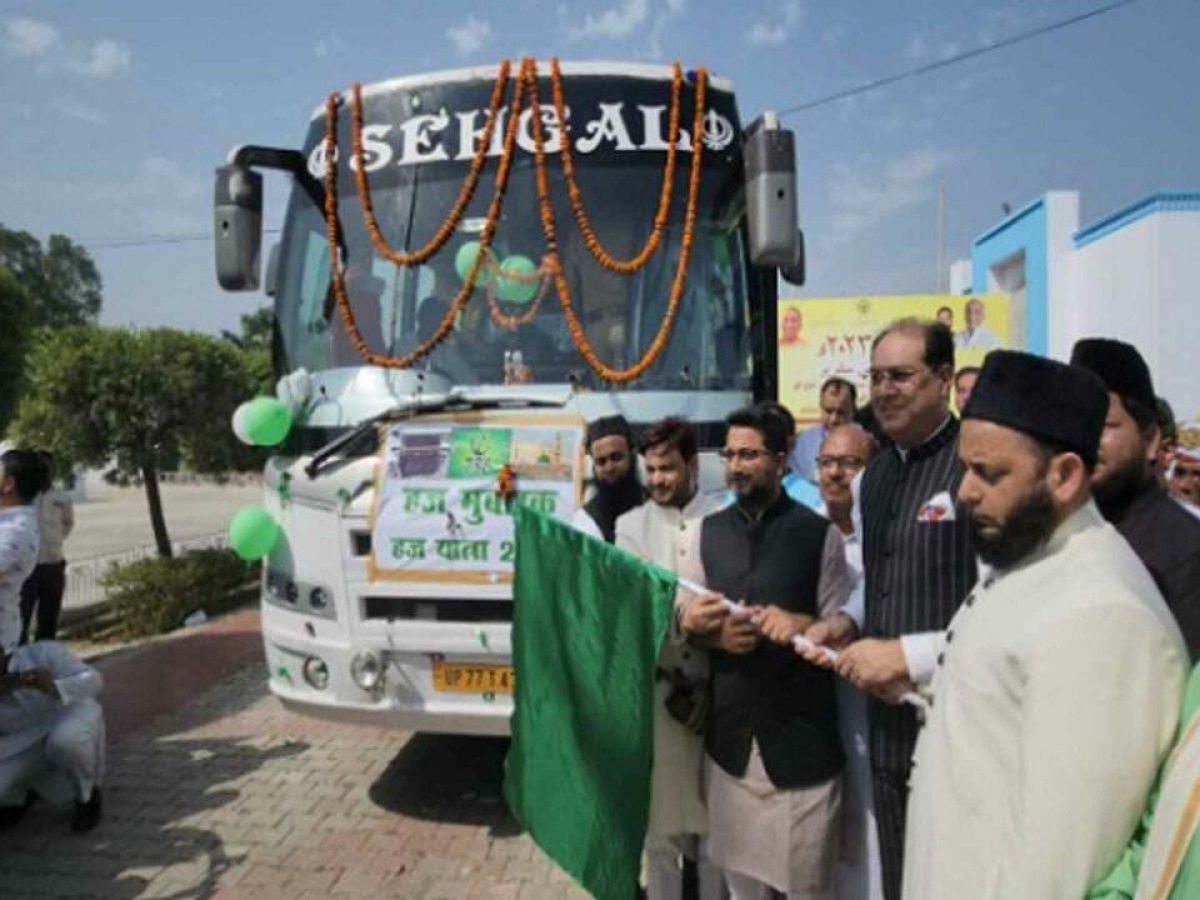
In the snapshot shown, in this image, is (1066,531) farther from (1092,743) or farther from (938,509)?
(938,509)

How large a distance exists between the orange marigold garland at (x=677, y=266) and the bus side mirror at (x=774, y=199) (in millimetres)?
368

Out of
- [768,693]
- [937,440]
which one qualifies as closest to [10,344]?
[768,693]

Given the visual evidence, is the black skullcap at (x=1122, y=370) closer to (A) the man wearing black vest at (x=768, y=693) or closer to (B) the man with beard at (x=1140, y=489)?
(B) the man with beard at (x=1140, y=489)

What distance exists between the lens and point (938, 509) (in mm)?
2363

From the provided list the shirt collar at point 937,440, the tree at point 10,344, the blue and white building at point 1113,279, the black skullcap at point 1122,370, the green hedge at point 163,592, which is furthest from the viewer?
the tree at point 10,344

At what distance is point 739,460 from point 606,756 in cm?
98

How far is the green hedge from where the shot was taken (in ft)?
30.6

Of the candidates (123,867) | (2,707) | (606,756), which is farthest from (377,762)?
(606,756)

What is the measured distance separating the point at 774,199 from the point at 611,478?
57.8 inches

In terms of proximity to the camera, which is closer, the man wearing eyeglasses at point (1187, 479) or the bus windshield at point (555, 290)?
the man wearing eyeglasses at point (1187, 479)

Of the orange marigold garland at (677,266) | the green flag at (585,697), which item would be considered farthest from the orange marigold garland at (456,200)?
the green flag at (585,697)

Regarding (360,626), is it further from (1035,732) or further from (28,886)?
(1035,732)

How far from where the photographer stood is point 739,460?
2.70 metres

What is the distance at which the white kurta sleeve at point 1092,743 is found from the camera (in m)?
1.32
